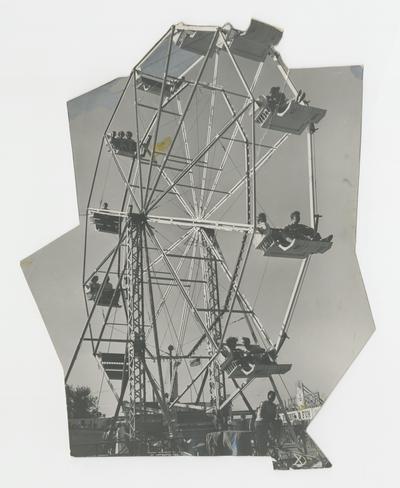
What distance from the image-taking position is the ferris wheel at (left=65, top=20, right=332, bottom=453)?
3.53 meters

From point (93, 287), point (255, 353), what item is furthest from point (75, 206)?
point (255, 353)

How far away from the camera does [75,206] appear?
451 cm

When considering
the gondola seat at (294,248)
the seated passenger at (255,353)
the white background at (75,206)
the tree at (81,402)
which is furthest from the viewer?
the tree at (81,402)

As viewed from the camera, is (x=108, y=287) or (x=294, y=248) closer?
(x=294, y=248)

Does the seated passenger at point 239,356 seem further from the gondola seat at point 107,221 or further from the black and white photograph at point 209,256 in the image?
the gondola seat at point 107,221

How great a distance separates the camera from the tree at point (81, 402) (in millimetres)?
4137

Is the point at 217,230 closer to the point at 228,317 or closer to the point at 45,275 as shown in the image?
the point at 228,317

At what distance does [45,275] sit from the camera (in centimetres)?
449

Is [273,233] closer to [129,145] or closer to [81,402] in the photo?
[129,145]

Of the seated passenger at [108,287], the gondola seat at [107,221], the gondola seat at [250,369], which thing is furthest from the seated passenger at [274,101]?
the seated passenger at [108,287]

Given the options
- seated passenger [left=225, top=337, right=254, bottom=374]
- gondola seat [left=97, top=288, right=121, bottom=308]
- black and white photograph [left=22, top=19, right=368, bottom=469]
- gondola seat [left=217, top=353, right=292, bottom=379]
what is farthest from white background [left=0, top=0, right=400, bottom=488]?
gondola seat [left=97, top=288, right=121, bottom=308]

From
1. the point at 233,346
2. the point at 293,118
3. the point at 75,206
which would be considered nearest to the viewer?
the point at 293,118

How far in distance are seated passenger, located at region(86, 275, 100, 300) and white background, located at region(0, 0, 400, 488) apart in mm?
499

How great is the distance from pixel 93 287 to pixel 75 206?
63cm
